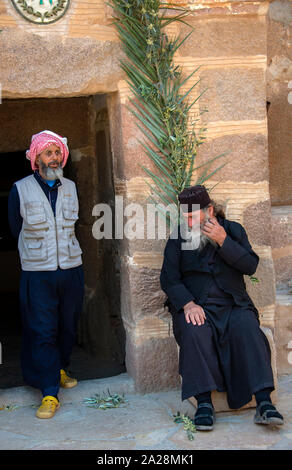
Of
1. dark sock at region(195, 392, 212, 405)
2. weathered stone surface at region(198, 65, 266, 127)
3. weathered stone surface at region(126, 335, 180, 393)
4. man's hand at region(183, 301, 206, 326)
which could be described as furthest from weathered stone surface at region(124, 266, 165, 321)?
weathered stone surface at region(198, 65, 266, 127)

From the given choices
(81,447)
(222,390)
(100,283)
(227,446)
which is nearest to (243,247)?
(222,390)

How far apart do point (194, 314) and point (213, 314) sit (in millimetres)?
132

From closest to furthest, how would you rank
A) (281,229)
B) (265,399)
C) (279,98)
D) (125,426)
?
(265,399) → (125,426) → (281,229) → (279,98)

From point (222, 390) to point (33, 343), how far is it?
1173 mm

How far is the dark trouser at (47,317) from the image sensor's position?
357 cm

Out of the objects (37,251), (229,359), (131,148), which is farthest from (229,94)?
(229,359)

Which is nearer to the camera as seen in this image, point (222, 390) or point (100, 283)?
point (222, 390)

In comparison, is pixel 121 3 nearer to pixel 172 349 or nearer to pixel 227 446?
pixel 172 349

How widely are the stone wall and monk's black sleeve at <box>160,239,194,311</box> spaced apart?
274 millimetres

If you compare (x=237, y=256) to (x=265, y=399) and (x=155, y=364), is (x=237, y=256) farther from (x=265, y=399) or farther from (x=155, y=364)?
(x=155, y=364)

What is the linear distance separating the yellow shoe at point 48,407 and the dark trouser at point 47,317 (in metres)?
0.05

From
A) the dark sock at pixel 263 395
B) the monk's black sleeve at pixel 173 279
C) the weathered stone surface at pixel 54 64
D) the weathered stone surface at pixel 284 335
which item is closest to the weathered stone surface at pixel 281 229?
the weathered stone surface at pixel 284 335

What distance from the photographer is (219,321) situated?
332 centimetres

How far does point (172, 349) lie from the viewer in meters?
3.77
